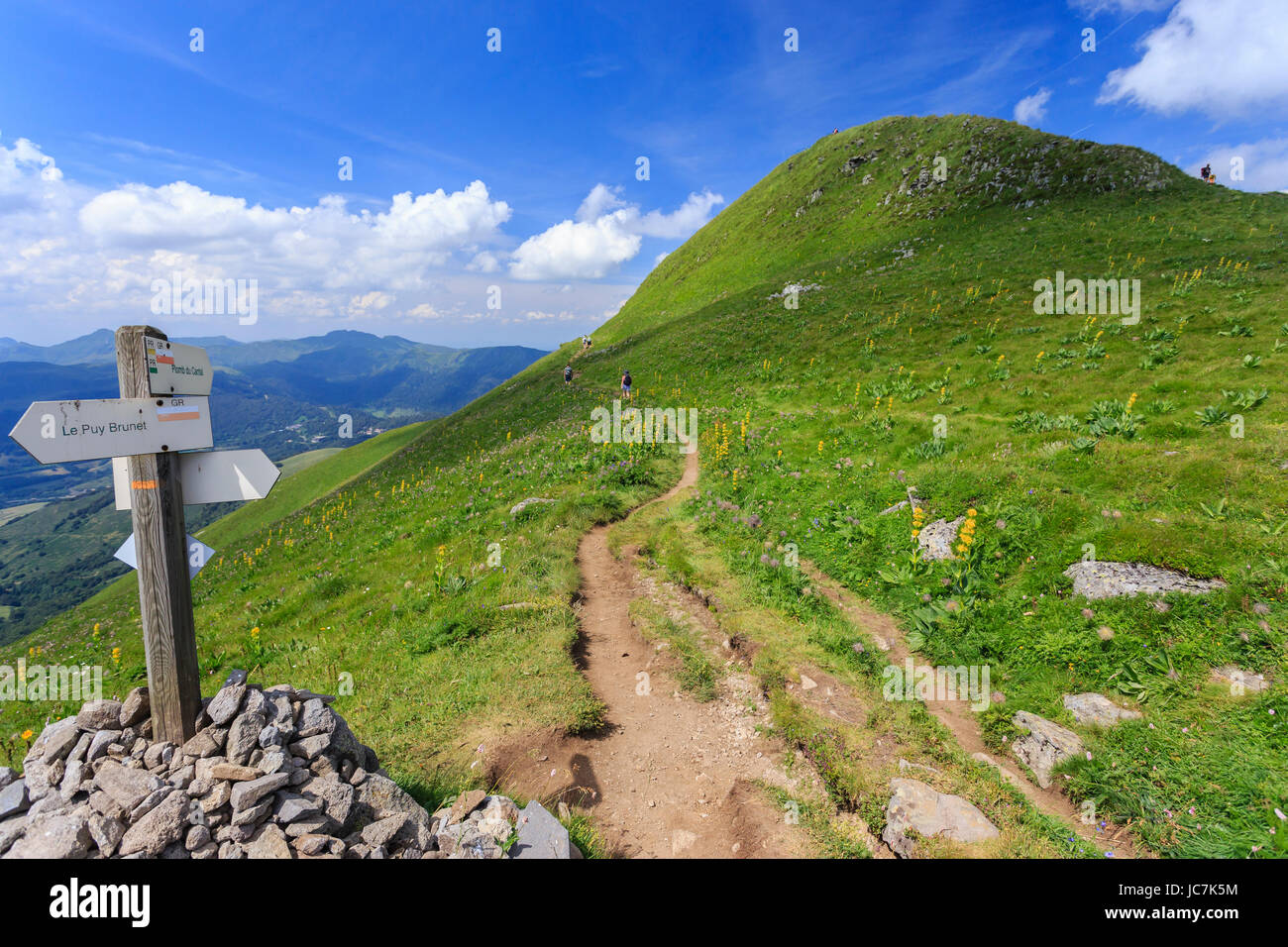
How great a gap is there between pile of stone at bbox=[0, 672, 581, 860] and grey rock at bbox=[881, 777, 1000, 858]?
12.4 feet

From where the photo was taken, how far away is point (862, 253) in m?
49.6

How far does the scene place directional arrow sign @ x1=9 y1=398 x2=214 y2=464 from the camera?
150 inches

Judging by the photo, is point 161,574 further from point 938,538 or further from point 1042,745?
point 938,538

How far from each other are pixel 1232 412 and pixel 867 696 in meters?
12.4

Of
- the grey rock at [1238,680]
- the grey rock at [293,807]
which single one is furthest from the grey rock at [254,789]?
the grey rock at [1238,680]

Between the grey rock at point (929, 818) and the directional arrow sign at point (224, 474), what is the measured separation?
7937 millimetres

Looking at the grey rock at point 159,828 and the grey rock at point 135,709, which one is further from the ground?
the grey rock at point 135,709

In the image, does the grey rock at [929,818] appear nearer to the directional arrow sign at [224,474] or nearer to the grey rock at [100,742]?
the directional arrow sign at [224,474]

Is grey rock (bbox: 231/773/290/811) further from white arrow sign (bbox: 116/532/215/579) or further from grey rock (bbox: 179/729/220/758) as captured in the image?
white arrow sign (bbox: 116/532/215/579)

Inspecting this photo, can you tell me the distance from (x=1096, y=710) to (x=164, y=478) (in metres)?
11.6

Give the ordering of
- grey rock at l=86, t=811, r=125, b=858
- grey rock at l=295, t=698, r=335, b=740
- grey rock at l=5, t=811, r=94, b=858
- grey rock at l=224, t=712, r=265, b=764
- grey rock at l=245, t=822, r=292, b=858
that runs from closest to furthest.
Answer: grey rock at l=5, t=811, r=94, b=858
grey rock at l=86, t=811, r=125, b=858
grey rock at l=245, t=822, r=292, b=858
grey rock at l=224, t=712, r=265, b=764
grey rock at l=295, t=698, r=335, b=740

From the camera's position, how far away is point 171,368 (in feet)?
15.4

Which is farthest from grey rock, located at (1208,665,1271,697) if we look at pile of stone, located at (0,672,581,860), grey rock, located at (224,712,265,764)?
grey rock, located at (224,712,265,764)

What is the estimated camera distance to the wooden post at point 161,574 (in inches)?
179
